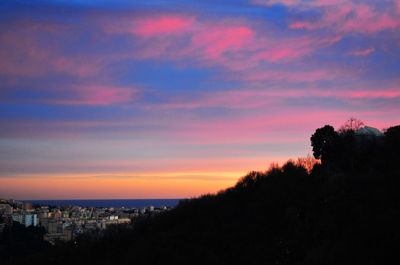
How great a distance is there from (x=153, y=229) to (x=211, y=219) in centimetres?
295

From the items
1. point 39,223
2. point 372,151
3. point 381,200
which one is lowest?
point 39,223

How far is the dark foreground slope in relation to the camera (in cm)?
1229

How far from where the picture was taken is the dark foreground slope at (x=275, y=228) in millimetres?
12289

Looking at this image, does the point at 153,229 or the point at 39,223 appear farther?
the point at 39,223

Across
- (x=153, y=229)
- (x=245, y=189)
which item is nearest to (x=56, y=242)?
(x=153, y=229)

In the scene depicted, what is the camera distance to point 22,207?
91812mm

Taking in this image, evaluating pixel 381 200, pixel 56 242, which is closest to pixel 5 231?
pixel 56 242

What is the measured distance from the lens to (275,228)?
15492 mm

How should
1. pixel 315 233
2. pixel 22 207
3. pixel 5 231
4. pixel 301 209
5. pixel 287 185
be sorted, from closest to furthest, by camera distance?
pixel 315 233 < pixel 301 209 < pixel 287 185 < pixel 5 231 < pixel 22 207

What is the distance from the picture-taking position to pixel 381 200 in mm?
14664

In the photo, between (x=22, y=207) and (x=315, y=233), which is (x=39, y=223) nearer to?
(x=22, y=207)

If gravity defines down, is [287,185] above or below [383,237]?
above

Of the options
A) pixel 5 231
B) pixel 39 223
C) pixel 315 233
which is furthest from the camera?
pixel 39 223

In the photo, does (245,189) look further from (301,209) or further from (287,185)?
(301,209)
